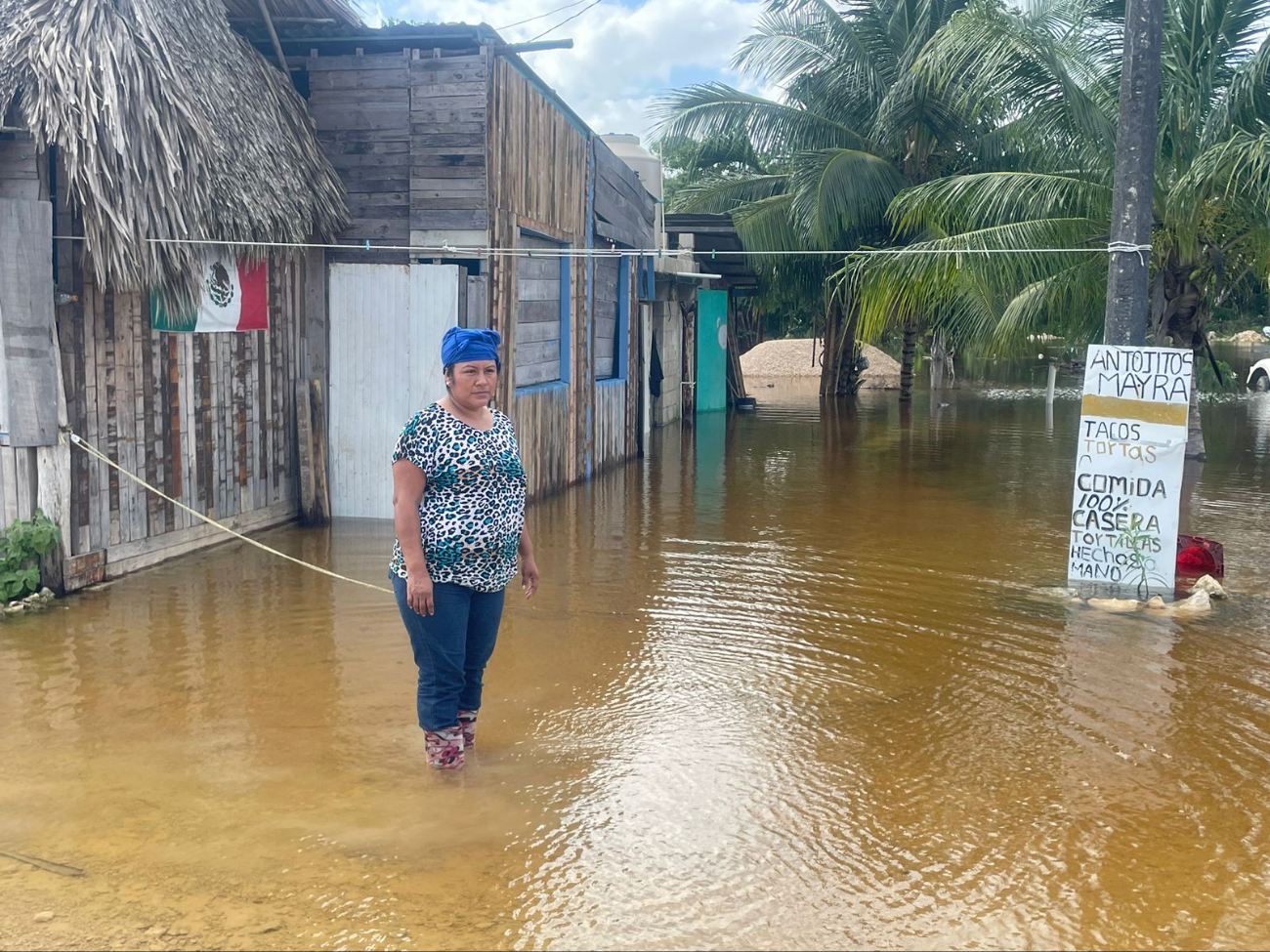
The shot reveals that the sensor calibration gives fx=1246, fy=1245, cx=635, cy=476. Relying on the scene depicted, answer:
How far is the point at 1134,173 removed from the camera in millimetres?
8648

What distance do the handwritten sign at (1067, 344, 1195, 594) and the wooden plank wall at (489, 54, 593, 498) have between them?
4902 millimetres

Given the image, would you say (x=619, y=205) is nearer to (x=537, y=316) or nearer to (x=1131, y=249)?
(x=537, y=316)

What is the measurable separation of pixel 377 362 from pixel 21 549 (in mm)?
3590

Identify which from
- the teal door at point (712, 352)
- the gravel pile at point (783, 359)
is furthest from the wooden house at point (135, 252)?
the gravel pile at point (783, 359)

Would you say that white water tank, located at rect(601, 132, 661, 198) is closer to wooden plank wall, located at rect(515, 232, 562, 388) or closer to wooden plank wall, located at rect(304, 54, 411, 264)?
wooden plank wall, located at rect(515, 232, 562, 388)

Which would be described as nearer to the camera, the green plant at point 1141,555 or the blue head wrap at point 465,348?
the blue head wrap at point 465,348

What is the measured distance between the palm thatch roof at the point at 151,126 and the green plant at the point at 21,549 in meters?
1.55

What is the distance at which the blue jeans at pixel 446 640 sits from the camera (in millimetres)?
4863

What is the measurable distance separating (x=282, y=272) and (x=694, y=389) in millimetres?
14052

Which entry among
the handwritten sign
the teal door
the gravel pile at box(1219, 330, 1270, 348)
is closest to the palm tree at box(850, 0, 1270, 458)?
the handwritten sign

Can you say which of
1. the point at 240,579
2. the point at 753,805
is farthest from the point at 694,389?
the point at 753,805

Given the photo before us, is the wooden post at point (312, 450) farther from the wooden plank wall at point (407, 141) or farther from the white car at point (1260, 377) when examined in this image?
the white car at point (1260, 377)

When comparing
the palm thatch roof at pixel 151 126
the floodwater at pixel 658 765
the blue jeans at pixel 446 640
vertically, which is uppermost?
the palm thatch roof at pixel 151 126

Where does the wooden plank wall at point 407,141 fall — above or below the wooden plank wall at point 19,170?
above
